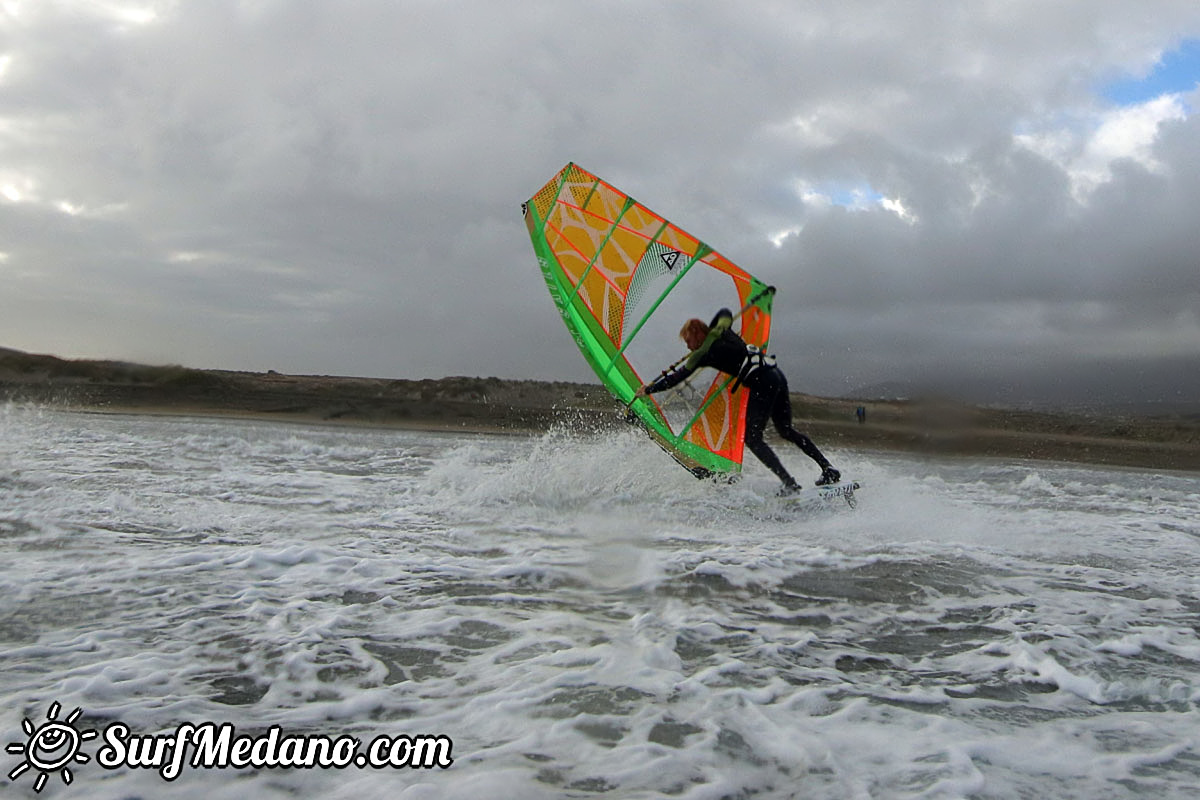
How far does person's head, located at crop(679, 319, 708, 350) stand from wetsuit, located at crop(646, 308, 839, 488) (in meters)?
0.06

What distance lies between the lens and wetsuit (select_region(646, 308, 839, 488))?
7.92 meters

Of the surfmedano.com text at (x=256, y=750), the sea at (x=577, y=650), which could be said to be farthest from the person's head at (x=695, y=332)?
the surfmedano.com text at (x=256, y=750)

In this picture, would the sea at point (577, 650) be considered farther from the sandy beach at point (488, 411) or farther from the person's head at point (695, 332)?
the sandy beach at point (488, 411)

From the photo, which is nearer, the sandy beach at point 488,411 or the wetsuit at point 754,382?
the wetsuit at point 754,382

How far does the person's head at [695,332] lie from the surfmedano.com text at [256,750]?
5.71 meters

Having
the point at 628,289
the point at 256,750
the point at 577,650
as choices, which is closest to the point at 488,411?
the point at 628,289

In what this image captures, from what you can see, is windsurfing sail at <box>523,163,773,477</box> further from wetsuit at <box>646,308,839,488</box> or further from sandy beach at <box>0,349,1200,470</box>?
sandy beach at <box>0,349,1200,470</box>

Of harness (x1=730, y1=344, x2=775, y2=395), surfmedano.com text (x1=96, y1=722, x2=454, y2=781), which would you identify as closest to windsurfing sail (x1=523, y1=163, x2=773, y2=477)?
harness (x1=730, y1=344, x2=775, y2=395)

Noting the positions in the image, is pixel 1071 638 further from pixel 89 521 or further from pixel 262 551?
pixel 89 521

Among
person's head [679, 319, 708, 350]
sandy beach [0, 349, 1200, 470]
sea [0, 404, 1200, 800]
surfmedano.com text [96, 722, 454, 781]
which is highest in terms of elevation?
person's head [679, 319, 708, 350]

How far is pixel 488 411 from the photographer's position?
22.7 metres

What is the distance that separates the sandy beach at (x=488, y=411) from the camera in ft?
62.3

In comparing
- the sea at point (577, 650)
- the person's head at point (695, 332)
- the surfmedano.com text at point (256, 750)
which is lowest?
the surfmedano.com text at point (256, 750)

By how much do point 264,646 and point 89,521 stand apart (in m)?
3.36
